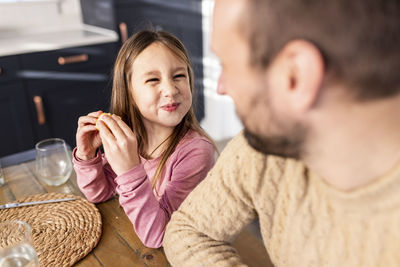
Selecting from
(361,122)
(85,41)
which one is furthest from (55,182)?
(85,41)

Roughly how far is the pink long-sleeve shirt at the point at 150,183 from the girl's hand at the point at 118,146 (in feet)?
0.07

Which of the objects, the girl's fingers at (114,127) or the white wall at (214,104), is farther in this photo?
the white wall at (214,104)

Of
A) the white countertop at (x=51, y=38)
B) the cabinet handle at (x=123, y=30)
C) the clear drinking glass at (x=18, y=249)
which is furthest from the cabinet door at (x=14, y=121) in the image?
the clear drinking glass at (x=18, y=249)

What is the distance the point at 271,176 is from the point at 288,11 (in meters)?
0.38

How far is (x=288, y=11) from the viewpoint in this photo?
0.50 meters

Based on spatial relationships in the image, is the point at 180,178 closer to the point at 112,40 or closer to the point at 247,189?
the point at 247,189

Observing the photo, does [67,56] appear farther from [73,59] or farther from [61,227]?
[61,227]

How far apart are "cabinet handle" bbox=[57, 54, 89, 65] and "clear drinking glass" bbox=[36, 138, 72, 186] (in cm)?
170

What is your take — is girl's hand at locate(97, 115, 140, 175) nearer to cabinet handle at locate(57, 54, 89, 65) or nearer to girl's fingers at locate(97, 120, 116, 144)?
girl's fingers at locate(97, 120, 116, 144)

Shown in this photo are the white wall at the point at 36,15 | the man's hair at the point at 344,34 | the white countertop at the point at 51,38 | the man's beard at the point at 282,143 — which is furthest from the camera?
the white wall at the point at 36,15

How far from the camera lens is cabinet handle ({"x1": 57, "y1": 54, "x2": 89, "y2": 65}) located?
2.67 metres

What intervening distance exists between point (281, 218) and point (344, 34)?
0.42 meters

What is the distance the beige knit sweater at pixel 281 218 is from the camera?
0.63 metres

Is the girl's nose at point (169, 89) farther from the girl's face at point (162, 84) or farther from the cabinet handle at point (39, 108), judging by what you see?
the cabinet handle at point (39, 108)
